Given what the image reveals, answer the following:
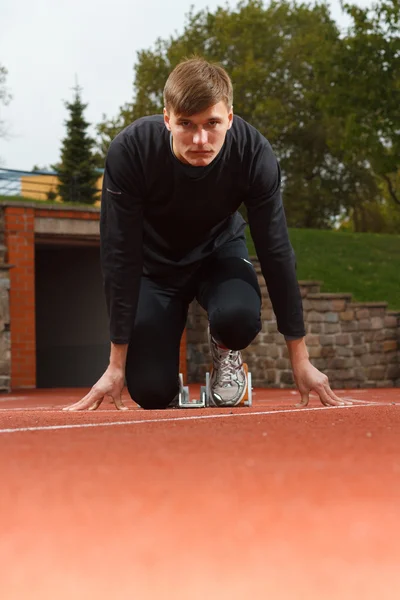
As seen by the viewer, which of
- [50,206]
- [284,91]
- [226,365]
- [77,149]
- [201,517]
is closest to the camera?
[201,517]

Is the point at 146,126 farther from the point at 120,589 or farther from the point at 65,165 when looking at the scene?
the point at 65,165

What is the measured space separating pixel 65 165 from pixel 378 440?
115 ft

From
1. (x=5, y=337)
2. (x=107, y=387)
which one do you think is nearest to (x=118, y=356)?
(x=107, y=387)

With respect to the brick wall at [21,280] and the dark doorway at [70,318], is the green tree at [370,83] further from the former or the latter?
the brick wall at [21,280]

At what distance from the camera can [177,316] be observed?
16.5 feet

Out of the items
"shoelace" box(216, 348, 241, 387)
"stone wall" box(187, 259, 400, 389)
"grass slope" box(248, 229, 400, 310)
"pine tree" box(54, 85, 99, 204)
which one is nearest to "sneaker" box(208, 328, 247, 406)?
"shoelace" box(216, 348, 241, 387)

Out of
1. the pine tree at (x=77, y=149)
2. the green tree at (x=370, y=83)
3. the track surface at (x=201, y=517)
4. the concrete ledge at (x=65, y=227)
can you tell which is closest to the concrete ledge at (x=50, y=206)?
the concrete ledge at (x=65, y=227)

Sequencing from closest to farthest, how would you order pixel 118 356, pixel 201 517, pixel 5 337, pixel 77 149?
pixel 201 517 → pixel 118 356 → pixel 5 337 → pixel 77 149

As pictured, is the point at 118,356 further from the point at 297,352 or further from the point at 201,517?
the point at 201,517

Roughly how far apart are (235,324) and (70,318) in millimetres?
15773

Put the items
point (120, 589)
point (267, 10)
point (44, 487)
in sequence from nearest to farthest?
1. point (120, 589)
2. point (44, 487)
3. point (267, 10)

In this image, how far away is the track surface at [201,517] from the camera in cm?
126

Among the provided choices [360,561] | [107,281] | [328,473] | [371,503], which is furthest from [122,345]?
[360,561]

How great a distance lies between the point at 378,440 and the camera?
109 inches
